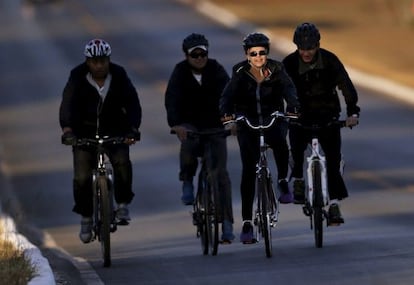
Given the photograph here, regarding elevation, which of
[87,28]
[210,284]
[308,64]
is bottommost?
[210,284]

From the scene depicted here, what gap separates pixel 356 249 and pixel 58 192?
1239cm

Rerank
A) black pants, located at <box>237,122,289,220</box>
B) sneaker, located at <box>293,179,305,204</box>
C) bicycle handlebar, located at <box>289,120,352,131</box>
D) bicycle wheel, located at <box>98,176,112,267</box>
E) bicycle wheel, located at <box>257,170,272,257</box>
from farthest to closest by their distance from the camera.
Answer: sneaker, located at <box>293,179,305,204</box> → bicycle handlebar, located at <box>289,120,352,131</box> → black pants, located at <box>237,122,289,220</box> → bicycle wheel, located at <box>98,176,112,267</box> → bicycle wheel, located at <box>257,170,272,257</box>

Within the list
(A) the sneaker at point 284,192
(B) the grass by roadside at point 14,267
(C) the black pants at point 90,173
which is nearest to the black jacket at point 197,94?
(C) the black pants at point 90,173

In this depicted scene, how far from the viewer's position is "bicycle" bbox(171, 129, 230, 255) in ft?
49.6

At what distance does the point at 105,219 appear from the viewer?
14.5 m

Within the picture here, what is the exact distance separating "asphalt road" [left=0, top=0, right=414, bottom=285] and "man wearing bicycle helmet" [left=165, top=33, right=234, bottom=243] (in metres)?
0.67

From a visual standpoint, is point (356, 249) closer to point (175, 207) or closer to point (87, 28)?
point (175, 207)

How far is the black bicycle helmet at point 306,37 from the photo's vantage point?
14.9m

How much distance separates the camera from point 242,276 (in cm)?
1323

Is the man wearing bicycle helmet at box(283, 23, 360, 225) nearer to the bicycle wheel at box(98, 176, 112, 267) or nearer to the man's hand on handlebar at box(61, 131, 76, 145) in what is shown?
the bicycle wheel at box(98, 176, 112, 267)

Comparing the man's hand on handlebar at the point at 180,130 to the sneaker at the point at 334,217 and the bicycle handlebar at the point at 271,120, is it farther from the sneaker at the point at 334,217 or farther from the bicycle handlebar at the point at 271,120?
the sneaker at the point at 334,217

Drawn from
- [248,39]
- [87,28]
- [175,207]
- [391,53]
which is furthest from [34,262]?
[87,28]

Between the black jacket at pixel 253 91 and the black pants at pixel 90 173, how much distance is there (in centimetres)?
114

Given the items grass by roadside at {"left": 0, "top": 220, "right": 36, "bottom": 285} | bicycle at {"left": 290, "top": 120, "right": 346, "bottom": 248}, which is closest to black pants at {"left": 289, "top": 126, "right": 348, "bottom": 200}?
bicycle at {"left": 290, "top": 120, "right": 346, "bottom": 248}
